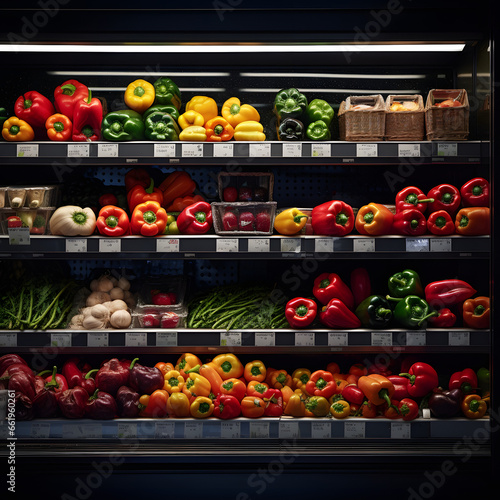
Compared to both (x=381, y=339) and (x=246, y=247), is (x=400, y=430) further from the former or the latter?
(x=246, y=247)

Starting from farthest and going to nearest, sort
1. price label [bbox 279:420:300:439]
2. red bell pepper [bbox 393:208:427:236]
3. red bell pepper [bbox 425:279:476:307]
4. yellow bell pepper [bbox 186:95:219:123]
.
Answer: yellow bell pepper [bbox 186:95:219:123], red bell pepper [bbox 425:279:476:307], red bell pepper [bbox 393:208:427:236], price label [bbox 279:420:300:439]

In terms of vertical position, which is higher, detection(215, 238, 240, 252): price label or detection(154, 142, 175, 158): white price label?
detection(154, 142, 175, 158): white price label

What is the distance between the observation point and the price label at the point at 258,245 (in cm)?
278

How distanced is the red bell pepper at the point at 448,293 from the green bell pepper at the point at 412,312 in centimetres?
11

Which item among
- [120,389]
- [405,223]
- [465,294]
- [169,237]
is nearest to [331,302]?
[405,223]

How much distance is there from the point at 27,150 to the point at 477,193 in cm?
265

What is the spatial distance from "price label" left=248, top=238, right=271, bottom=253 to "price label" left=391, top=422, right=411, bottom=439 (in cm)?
123

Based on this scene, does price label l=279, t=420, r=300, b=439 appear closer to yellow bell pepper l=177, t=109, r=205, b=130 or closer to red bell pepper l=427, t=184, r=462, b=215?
red bell pepper l=427, t=184, r=462, b=215

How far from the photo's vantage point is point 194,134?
9.20ft

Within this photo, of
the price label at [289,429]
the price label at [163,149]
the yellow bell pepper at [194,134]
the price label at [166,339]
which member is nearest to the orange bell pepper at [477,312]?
the price label at [289,429]

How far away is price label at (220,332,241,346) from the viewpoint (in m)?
2.75

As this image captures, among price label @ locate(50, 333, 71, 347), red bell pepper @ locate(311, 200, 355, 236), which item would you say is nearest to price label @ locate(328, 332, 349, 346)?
red bell pepper @ locate(311, 200, 355, 236)

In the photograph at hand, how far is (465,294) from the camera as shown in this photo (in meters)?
2.90

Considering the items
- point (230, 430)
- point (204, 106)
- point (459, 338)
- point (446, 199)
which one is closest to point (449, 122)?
point (446, 199)
